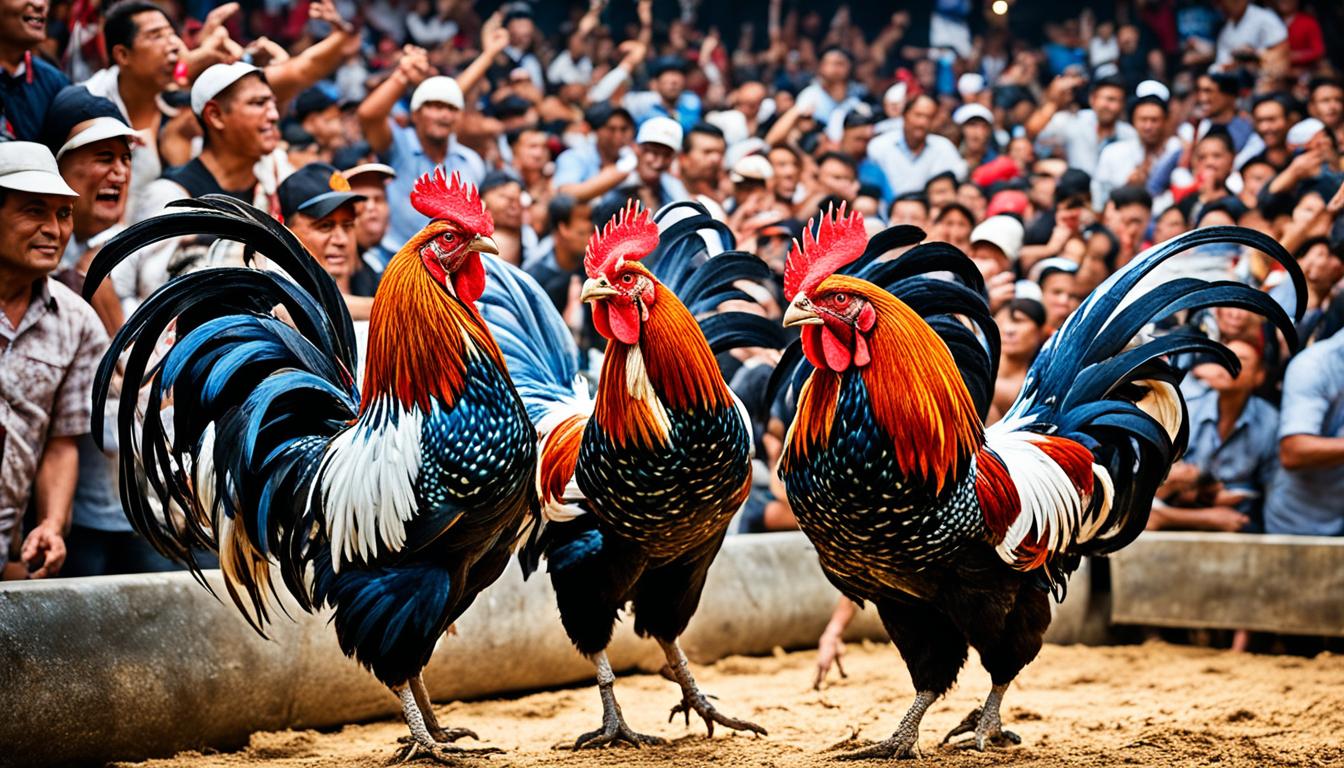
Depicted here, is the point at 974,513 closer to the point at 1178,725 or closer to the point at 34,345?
the point at 1178,725

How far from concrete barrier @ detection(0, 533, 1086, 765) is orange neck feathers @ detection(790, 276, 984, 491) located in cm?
195

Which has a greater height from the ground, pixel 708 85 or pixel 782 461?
pixel 708 85

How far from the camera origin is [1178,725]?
17.4ft

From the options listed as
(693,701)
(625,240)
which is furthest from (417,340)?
(693,701)

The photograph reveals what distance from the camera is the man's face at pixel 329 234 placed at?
19.2 feet

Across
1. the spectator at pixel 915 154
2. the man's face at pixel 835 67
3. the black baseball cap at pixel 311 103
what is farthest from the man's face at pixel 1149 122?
the black baseball cap at pixel 311 103

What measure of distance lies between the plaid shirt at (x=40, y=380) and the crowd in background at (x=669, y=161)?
11 millimetres

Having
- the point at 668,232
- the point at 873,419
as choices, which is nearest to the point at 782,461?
the point at 873,419

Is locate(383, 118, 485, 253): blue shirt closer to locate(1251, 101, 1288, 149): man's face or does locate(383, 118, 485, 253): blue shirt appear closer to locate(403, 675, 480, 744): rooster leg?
locate(403, 675, 480, 744): rooster leg

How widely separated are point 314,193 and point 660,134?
12.6 feet

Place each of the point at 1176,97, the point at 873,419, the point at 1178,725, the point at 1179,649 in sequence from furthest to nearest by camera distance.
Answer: the point at 1176,97, the point at 1179,649, the point at 1178,725, the point at 873,419

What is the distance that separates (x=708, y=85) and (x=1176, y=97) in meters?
4.80

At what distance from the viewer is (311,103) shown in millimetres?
9023

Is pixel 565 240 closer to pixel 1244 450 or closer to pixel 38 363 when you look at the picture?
pixel 1244 450
